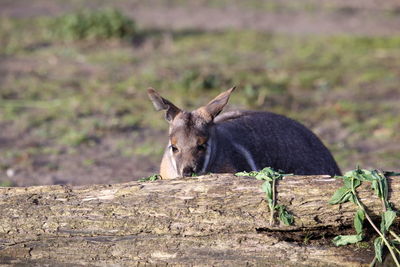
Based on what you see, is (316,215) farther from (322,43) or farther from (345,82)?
(322,43)

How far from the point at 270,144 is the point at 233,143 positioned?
0.32 metres

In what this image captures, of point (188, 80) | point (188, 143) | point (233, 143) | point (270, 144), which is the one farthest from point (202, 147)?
point (188, 80)

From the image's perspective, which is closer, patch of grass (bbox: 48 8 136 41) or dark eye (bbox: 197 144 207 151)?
dark eye (bbox: 197 144 207 151)

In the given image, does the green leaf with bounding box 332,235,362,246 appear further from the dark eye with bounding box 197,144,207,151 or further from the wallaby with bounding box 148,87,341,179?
the dark eye with bounding box 197,144,207,151

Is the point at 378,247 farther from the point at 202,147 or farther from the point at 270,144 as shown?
the point at 270,144

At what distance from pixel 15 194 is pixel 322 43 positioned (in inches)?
357

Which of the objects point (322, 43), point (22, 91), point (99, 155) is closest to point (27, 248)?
point (99, 155)

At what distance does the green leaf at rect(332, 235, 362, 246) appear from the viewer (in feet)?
12.5

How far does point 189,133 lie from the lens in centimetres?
540

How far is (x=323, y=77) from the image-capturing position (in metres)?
10.6

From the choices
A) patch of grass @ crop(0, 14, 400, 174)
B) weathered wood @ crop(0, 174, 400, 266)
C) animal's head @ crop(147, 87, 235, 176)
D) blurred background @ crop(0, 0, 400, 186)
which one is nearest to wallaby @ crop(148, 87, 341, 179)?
animal's head @ crop(147, 87, 235, 176)

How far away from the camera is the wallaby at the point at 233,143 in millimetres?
5375

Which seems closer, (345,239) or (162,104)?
(345,239)

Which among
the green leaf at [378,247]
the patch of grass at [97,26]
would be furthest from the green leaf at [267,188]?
the patch of grass at [97,26]
